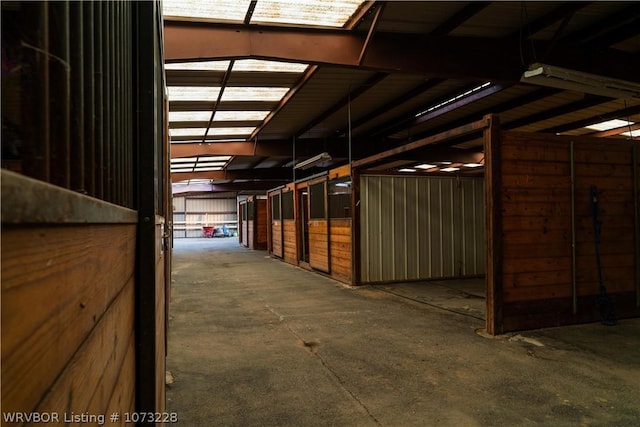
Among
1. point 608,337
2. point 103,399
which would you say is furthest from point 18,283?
point 608,337

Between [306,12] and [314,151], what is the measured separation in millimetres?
6784

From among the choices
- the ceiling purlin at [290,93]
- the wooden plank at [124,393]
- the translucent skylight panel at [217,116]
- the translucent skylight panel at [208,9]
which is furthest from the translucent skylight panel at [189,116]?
the wooden plank at [124,393]

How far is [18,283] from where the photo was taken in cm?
38

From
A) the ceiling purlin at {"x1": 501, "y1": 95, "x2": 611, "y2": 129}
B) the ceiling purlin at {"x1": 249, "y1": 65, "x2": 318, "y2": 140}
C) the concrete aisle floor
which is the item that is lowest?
the concrete aisle floor

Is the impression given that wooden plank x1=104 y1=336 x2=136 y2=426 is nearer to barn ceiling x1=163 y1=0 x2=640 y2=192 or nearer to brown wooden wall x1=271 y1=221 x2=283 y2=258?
barn ceiling x1=163 y1=0 x2=640 y2=192

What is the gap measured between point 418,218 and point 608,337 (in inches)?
163

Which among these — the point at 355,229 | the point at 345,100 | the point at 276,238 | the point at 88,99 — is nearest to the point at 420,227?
the point at 355,229

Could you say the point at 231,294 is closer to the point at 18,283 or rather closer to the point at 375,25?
the point at 375,25

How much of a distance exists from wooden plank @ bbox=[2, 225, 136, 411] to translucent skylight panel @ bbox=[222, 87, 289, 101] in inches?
261

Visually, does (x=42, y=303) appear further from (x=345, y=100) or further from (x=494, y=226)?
(x=345, y=100)

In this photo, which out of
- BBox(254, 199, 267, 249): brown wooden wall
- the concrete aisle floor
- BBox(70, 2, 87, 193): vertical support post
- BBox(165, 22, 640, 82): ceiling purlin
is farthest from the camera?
BBox(254, 199, 267, 249): brown wooden wall

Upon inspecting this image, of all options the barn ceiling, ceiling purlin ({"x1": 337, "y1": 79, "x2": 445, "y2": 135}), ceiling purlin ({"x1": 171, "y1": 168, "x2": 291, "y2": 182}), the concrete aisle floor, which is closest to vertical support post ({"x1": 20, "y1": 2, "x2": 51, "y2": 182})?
the concrete aisle floor

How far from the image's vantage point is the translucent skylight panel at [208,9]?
436 cm

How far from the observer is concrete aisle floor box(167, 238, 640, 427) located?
2.69 meters
